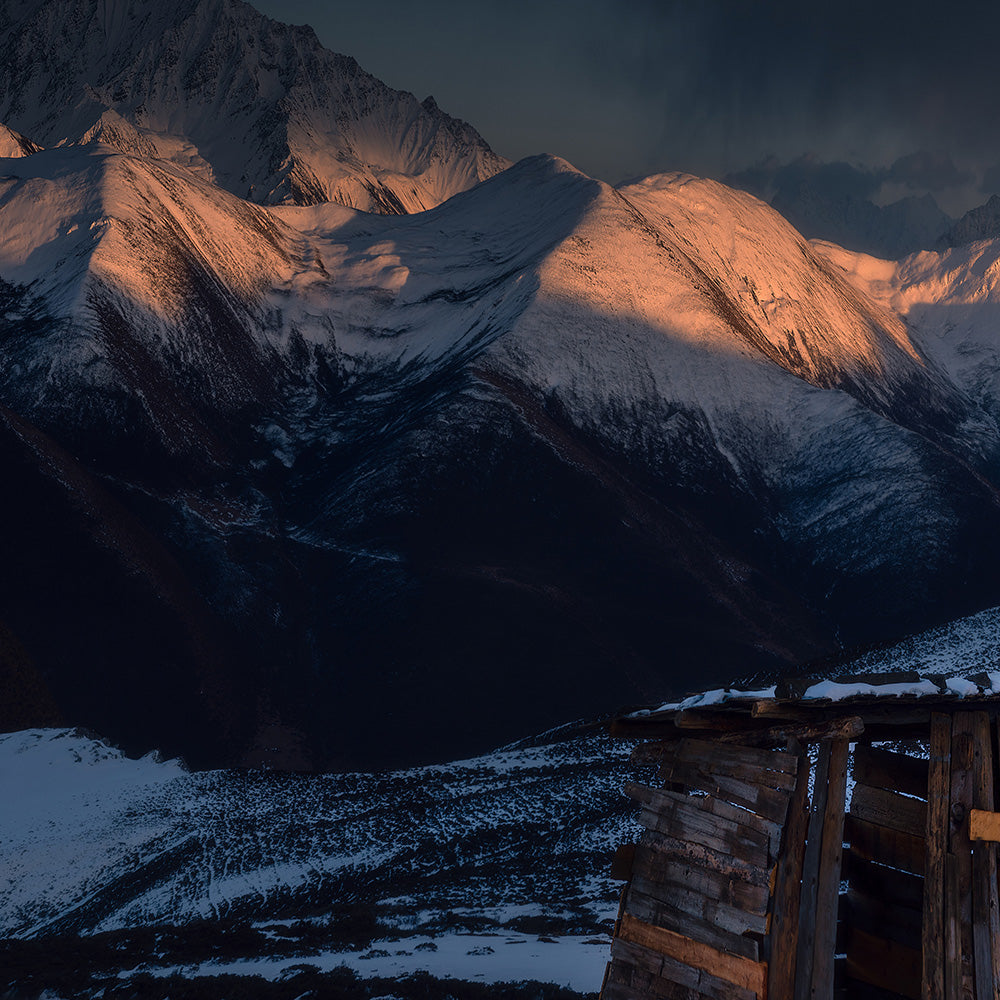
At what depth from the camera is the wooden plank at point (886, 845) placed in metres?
9.63

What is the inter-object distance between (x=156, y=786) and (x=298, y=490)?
37.3 m

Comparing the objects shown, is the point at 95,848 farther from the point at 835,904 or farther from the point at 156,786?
the point at 835,904

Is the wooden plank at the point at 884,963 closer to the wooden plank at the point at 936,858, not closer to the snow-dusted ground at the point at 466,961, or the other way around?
the wooden plank at the point at 936,858

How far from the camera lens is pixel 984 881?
27.3ft

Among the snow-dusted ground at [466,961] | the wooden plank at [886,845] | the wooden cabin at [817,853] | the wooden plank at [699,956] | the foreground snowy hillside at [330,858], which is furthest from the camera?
the foreground snowy hillside at [330,858]

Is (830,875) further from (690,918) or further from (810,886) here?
(690,918)

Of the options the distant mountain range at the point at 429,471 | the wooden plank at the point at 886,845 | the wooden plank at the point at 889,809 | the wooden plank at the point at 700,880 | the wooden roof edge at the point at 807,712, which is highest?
the distant mountain range at the point at 429,471

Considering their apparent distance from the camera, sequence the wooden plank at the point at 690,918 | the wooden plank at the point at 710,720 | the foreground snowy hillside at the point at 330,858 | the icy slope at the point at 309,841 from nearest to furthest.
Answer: the wooden plank at the point at 690,918, the wooden plank at the point at 710,720, the foreground snowy hillside at the point at 330,858, the icy slope at the point at 309,841

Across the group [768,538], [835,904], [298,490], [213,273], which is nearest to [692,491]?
[768,538]

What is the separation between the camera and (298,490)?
73500 millimetres

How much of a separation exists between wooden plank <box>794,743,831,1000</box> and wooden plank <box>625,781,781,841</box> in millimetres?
329

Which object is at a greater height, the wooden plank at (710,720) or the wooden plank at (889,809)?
the wooden plank at (710,720)

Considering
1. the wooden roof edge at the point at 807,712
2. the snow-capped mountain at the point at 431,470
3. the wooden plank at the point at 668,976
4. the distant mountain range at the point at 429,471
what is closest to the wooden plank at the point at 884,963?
the wooden plank at the point at 668,976

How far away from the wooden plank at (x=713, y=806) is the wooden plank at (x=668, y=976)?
4.41 feet
